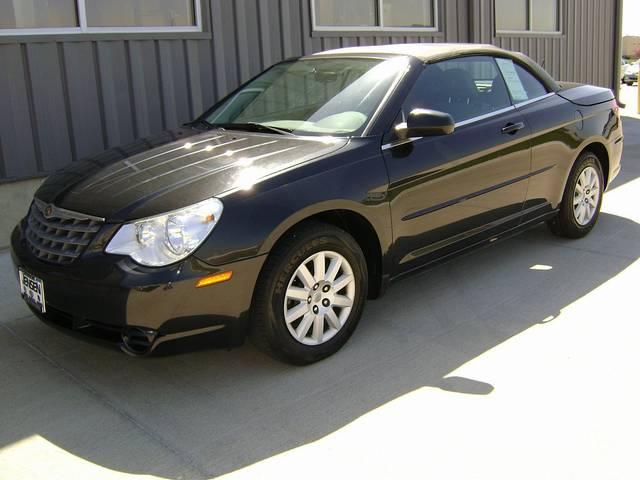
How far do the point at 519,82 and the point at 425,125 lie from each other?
5.13 ft

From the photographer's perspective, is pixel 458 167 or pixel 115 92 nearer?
pixel 458 167

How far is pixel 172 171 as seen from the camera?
12.0 feet

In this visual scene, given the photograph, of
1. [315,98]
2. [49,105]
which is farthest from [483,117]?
[49,105]

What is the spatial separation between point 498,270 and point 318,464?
104 inches

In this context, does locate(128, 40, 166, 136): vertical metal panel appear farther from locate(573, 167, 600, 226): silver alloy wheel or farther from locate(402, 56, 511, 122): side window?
locate(573, 167, 600, 226): silver alloy wheel

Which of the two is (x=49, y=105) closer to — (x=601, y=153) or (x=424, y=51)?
(x=424, y=51)

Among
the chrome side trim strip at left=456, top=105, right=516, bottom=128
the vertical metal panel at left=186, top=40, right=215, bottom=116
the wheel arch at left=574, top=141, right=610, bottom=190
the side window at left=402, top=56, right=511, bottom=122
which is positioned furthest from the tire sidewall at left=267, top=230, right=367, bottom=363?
the vertical metal panel at left=186, top=40, right=215, bottom=116

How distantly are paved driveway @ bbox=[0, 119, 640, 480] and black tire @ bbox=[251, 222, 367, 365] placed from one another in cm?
11

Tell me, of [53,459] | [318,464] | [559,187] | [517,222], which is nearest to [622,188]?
[559,187]

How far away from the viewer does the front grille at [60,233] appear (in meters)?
3.35

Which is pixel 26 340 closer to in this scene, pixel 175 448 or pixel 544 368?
pixel 175 448

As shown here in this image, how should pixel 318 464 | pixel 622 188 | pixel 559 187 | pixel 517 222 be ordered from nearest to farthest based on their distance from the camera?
1. pixel 318 464
2. pixel 517 222
3. pixel 559 187
4. pixel 622 188

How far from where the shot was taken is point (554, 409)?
125 inches

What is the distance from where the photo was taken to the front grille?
335cm
